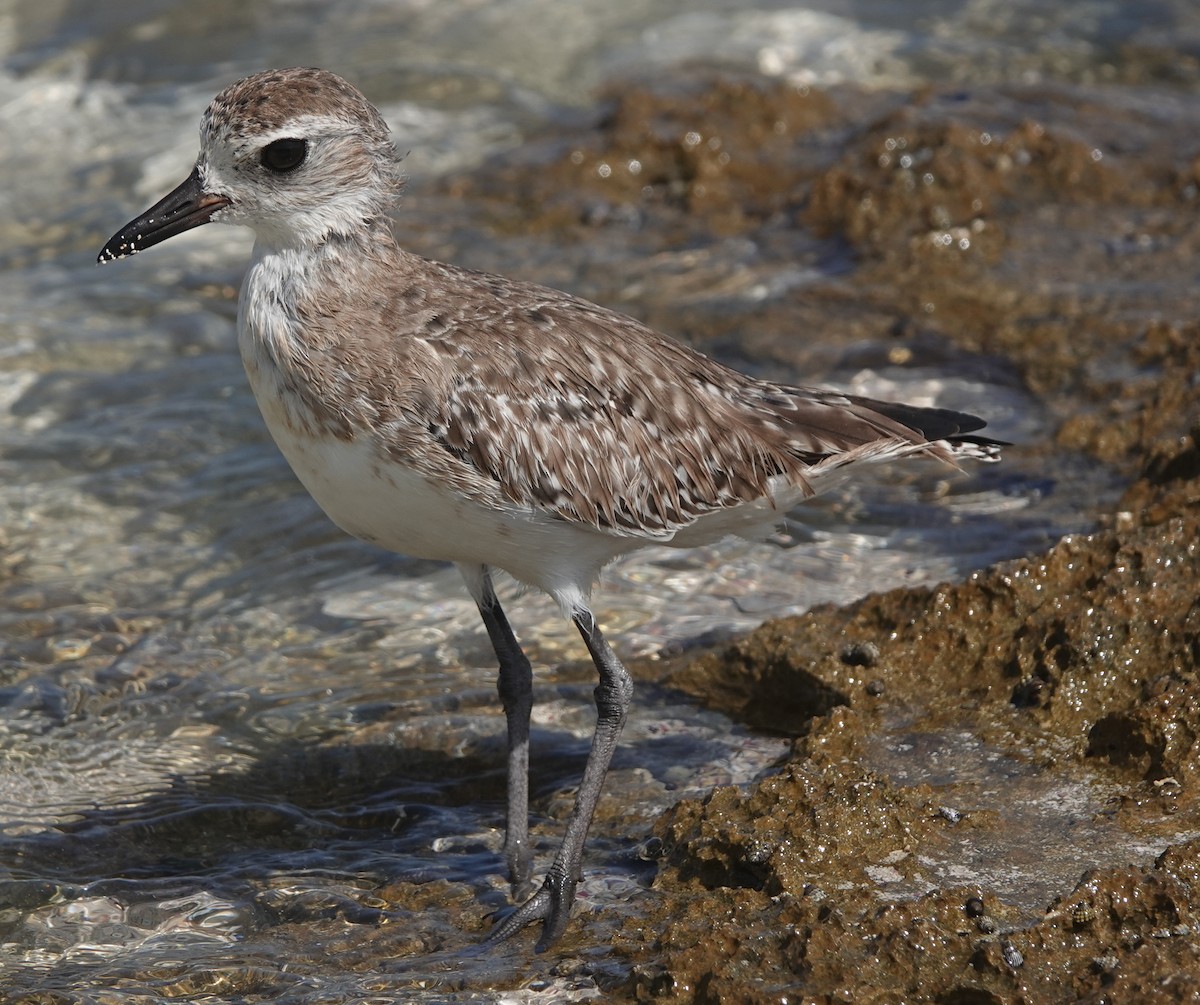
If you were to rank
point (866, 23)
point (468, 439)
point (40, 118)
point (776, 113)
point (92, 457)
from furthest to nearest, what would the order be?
point (866, 23), point (40, 118), point (776, 113), point (92, 457), point (468, 439)

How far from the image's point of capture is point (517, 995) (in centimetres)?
511

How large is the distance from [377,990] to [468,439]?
1.85 meters

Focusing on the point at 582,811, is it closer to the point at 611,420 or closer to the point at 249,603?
the point at 611,420

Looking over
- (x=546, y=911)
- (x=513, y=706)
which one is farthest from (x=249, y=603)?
(x=546, y=911)

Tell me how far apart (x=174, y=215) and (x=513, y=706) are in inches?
89.8

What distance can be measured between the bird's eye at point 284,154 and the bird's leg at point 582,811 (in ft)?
6.34

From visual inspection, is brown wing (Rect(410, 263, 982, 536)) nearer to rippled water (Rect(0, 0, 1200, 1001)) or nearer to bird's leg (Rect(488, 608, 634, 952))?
bird's leg (Rect(488, 608, 634, 952))

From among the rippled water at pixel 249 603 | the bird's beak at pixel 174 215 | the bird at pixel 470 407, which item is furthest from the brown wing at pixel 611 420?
the rippled water at pixel 249 603

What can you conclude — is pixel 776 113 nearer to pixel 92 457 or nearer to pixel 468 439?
pixel 92 457

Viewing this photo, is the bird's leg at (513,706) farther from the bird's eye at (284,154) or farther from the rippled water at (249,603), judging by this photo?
the bird's eye at (284,154)

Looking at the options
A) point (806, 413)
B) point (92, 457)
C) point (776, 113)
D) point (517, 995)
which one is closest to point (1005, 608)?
point (806, 413)

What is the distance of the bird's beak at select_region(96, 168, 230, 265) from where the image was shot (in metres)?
5.90

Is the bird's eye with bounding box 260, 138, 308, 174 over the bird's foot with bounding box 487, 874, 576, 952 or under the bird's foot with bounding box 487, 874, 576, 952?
over

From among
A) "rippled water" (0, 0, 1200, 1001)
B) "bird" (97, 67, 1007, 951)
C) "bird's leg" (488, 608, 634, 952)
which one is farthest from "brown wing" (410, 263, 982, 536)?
"rippled water" (0, 0, 1200, 1001)
